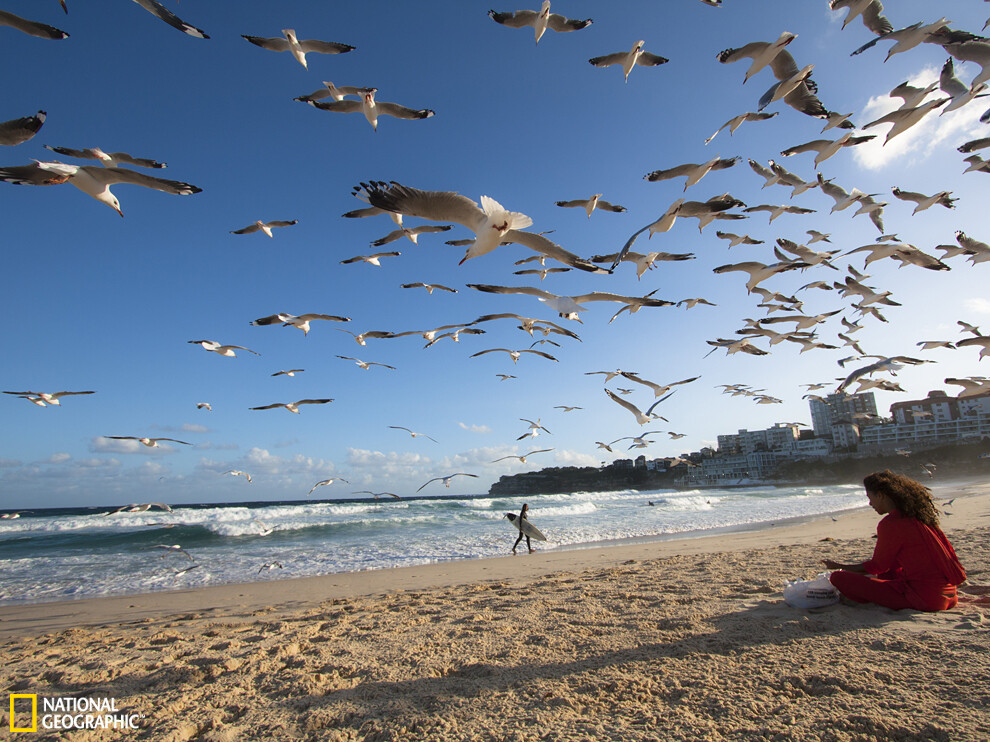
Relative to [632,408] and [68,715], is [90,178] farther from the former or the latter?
[632,408]

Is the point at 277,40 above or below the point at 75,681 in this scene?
above

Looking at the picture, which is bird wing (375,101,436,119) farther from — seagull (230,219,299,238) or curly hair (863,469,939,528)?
curly hair (863,469,939,528)

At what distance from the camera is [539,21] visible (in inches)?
237

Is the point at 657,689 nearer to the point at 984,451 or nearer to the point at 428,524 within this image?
the point at 428,524

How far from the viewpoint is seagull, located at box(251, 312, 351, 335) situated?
319 inches

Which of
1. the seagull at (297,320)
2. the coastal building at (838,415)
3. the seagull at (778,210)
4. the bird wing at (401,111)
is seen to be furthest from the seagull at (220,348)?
the coastal building at (838,415)

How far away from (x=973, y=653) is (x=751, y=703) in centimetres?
152

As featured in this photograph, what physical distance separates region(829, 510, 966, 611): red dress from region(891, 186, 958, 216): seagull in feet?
18.6

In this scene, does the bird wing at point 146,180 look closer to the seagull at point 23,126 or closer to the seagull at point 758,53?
the seagull at point 23,126

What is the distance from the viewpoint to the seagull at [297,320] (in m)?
8.09

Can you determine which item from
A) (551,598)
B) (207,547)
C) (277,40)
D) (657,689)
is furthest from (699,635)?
(207,547)

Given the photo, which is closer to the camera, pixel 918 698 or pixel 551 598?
pixel 918 698

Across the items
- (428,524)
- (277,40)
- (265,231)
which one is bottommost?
(428,524)

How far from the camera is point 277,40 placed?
21.1 feet
